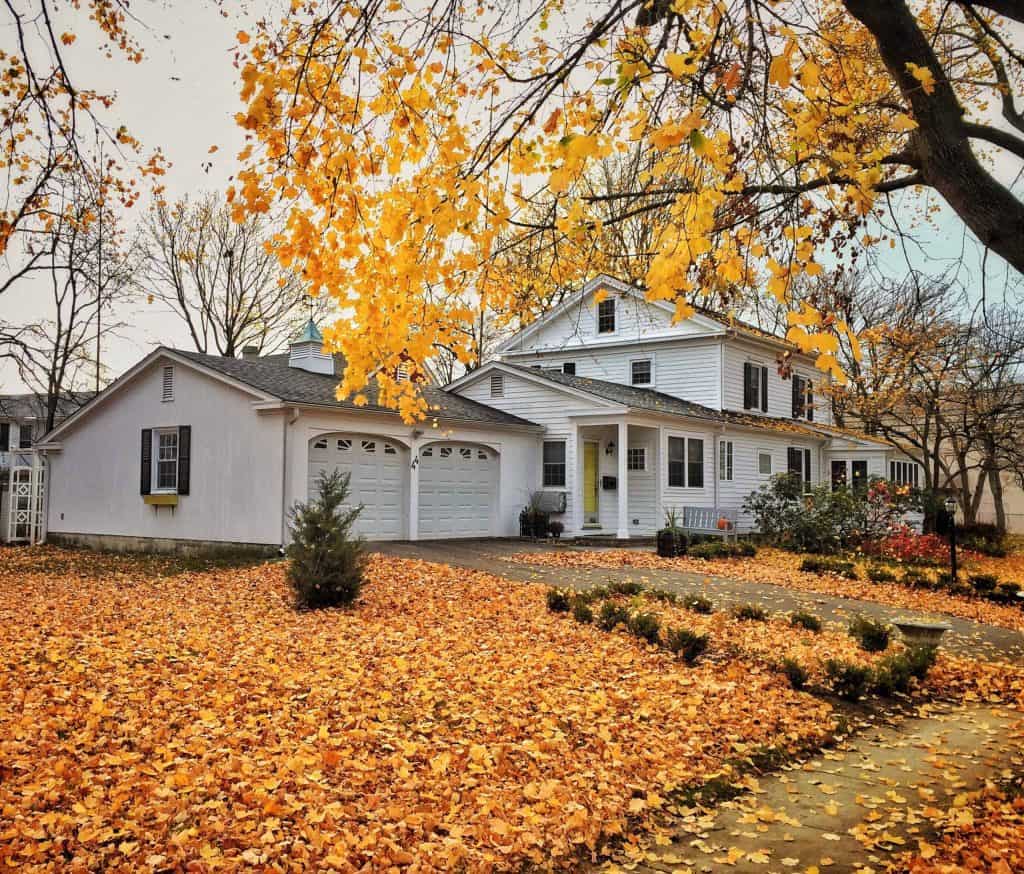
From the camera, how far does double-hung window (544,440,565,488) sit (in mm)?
21375

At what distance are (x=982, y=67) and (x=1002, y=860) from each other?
955cm

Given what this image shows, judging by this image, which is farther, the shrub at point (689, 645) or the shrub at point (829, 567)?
the shrub at point (829, 567)

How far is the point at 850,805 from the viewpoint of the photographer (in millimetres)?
4930

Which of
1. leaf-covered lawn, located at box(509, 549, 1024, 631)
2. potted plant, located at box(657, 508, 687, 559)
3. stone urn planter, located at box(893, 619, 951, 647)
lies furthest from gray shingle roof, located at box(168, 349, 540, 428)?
stone urn planter, located at box(893, 619, 951, 647)

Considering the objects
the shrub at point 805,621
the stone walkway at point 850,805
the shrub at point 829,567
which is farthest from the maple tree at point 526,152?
the shrub at point 829,567

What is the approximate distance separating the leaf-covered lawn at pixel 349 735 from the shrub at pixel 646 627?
326 millimetres

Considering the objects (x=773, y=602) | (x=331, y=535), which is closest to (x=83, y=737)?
(x=331, y=535)

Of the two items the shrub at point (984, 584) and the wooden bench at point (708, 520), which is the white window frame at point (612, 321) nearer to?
the wooden bench at point (708, 520)

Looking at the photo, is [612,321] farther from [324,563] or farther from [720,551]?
[324,563]

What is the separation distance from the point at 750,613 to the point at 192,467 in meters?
12.6

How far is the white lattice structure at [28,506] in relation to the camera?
21234mm

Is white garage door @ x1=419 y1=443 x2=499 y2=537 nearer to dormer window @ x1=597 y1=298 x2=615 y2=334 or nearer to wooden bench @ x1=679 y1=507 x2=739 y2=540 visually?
wooden bench @ x1=679 y1=507 x2=739 y2=540

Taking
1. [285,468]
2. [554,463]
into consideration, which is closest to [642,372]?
[554,463]

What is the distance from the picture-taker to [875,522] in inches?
753
